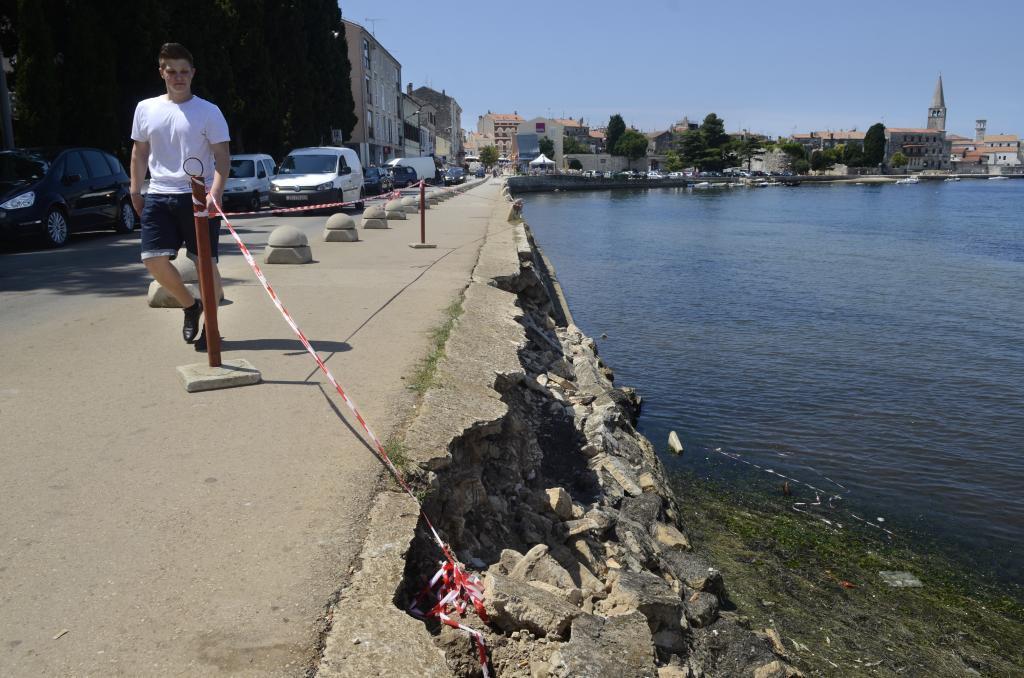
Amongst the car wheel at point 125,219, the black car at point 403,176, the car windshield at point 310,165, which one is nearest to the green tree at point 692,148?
the black car at point 403,176

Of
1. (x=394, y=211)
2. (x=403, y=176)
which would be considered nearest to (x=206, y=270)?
(x=394, y=211)

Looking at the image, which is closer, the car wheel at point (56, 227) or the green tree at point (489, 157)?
the car wheel at point (56, 227)

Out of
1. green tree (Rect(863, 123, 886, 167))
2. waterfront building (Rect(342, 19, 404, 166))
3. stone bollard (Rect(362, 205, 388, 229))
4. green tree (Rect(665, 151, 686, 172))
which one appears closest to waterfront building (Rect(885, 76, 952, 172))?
green tree (Rect(863, 123, 886, 167))

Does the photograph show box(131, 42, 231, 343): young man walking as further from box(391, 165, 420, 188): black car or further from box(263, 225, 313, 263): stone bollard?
box(391, 165, 420, 188): black car

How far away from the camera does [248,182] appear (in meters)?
24.4

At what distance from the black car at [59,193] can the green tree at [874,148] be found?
562 feet

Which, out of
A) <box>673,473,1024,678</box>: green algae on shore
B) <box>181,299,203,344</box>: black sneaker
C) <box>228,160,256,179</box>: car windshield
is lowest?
<box>673,473,1024,678</box>: green algae on shore

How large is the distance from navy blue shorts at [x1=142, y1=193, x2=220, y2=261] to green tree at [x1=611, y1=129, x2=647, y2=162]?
16583cm

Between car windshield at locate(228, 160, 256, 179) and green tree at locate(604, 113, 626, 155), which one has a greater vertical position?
green tree at locate(604, 113, 626, 155)

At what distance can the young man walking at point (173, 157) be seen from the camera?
570 cm

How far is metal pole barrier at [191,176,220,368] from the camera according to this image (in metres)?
5.39

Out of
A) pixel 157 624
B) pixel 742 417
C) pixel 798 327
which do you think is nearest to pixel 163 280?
pixel 157 624

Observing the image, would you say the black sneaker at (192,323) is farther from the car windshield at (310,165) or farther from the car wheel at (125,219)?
the car windshield at (310,165)

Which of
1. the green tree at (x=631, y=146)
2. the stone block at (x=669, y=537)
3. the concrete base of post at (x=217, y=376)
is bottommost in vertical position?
the stone block at (x=669, y=537)
